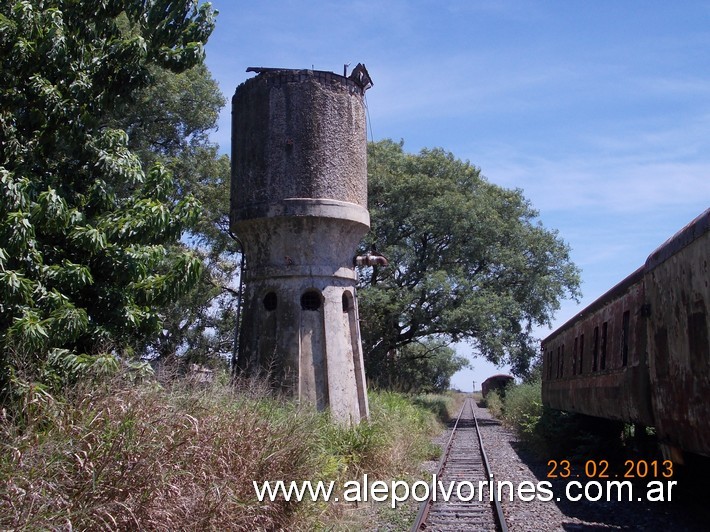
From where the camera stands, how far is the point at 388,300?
92.6 ft

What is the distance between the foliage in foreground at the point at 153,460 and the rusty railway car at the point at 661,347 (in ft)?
13.7

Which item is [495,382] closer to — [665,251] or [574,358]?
[574,358]

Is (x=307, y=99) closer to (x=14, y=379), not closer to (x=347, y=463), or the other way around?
(x=347, y=463)

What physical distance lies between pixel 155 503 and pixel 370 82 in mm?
11829

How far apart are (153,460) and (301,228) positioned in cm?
864

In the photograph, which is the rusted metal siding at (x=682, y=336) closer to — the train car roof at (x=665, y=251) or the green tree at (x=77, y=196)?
the train car roof at (x=665, y=251)

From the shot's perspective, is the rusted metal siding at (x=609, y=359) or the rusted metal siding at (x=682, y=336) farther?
the rusted metal siding at (x=609, y=359)

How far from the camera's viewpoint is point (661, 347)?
28.2ft

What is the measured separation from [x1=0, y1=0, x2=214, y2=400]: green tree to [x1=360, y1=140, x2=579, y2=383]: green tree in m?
19.9

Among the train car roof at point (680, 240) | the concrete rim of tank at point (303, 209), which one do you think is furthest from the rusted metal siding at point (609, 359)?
the concrete rim of tank at point (303, 209)

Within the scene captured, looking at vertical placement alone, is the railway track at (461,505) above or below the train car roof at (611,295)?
below

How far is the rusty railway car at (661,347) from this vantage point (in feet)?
23.6

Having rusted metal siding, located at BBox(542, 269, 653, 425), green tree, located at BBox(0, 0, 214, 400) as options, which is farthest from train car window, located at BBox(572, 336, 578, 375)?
green tree, located at BBox(0, 0, 214, 400)

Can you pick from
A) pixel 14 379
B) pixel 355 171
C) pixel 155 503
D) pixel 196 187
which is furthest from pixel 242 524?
pixel 196 187
